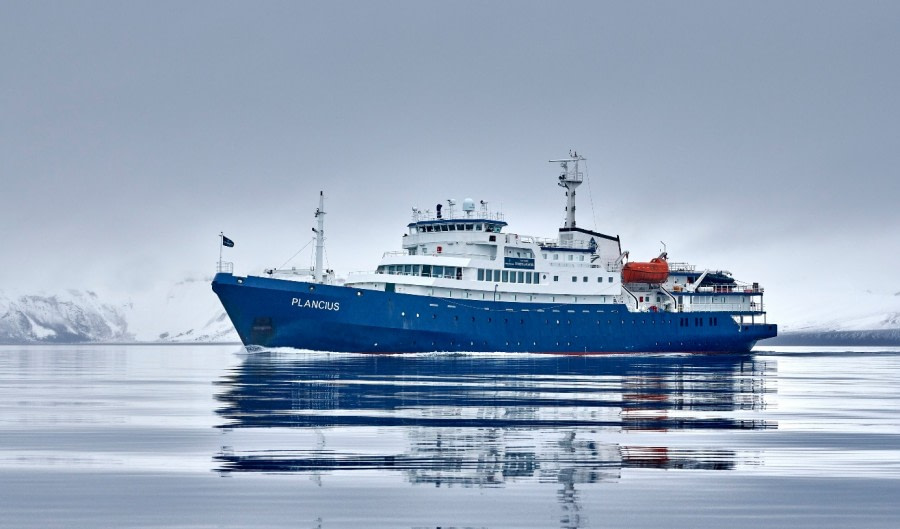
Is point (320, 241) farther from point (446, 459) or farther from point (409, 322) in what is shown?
point (446, 459)

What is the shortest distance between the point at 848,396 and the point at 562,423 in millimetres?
13552

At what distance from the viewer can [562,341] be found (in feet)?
236

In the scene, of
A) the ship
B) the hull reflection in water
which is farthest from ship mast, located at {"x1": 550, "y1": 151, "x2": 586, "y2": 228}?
the hull reflection in water

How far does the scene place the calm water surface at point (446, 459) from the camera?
39.9 ft

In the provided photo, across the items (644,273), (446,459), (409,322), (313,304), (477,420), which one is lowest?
(446,459)

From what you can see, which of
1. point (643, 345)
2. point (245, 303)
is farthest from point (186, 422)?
point (643, 345)

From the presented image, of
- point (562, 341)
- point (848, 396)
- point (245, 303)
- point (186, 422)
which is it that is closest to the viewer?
point (186, 422)

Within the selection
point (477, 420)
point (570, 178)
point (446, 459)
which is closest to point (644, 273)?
point (570, 178)

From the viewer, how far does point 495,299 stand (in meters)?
69.4

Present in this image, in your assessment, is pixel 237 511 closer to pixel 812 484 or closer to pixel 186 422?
pixel 812 484

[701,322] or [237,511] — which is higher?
[701,322]

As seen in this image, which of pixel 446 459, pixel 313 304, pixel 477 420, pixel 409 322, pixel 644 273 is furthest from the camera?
pixel 644 273

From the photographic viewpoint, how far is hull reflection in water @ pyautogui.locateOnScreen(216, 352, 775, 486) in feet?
51.5

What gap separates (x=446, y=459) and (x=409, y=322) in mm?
47386
